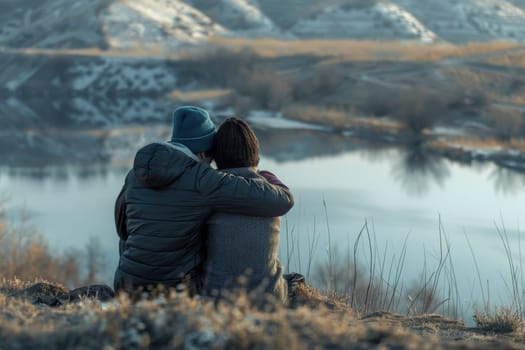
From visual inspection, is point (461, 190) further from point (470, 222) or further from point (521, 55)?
point (521, 55)

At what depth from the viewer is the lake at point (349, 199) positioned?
9047 millimetres

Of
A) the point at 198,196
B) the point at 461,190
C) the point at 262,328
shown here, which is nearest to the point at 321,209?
the point at 461,190

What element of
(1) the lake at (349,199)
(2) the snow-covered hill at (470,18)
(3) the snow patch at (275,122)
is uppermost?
(2) the snow-covered hill at (470,18)

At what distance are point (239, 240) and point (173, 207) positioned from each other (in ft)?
0.92

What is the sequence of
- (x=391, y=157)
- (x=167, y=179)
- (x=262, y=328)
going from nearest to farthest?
(x=262, y=328), (x=167, y=179), (x=391, y=157)

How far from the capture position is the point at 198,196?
2.74 m

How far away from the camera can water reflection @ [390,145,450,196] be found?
50.3ft

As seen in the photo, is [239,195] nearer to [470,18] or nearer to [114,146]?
[114,146]

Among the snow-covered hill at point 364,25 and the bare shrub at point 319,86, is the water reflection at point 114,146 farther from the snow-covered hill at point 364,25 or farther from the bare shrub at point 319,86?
the snow-covered hill at point 364,25

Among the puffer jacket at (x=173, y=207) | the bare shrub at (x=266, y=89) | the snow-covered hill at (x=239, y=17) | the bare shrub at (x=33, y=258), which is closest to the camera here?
the puffer jacket at (x=173, y=207)

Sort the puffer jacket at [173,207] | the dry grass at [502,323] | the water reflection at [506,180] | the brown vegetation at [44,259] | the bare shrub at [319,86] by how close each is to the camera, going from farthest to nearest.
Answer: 1. the bare shrub at [319,86]
2. the water reflection at [506,180]
3. the brown vegetation at [44,259]
4. the dry grass at [502,323]
5. the puffer jacket at [173,207]

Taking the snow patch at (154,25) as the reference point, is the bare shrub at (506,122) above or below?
below

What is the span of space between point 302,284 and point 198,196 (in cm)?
92

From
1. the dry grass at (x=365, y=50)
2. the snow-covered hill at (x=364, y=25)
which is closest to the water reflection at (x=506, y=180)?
the dry grass at (x=365, y=50)
